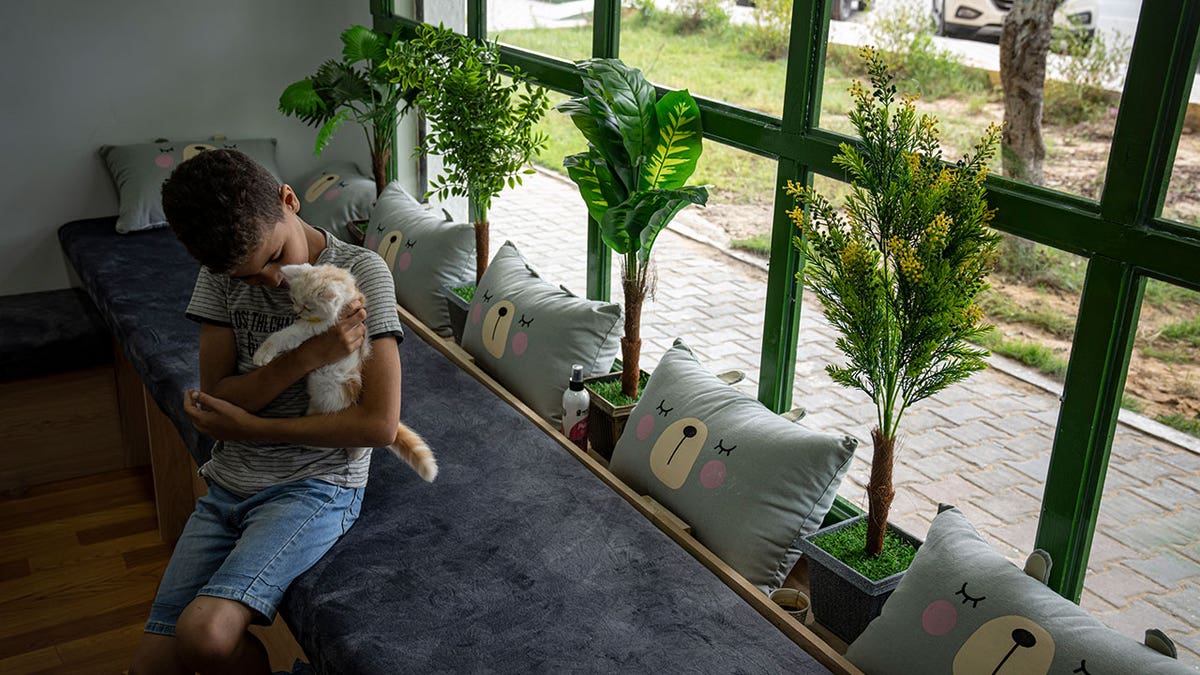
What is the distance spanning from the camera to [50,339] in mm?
3840

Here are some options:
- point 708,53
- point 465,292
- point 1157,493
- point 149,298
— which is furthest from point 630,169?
point 149,298

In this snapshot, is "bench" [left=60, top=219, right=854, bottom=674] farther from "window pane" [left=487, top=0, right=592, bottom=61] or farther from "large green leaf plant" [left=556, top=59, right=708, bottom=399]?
"window pane" [left=487, top=0, right=592, bottom=61]

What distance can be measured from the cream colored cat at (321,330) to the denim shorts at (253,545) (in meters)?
0.20

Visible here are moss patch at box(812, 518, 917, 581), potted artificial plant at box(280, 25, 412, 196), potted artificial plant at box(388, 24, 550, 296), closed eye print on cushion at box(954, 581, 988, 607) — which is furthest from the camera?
potted artificial plant at box(280, 25, 412, 196)

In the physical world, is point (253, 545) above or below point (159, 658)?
above

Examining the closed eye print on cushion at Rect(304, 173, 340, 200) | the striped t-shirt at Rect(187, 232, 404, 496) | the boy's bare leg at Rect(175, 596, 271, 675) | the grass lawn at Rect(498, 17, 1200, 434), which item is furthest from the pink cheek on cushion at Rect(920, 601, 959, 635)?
the closed eye print on cushion at Rect(304, 173, 340, 200)

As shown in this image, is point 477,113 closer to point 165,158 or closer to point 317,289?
point 317,289

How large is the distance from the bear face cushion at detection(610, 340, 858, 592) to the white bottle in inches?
11.2

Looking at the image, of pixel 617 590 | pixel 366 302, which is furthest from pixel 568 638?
pixel 366 302

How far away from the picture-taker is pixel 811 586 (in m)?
2.17

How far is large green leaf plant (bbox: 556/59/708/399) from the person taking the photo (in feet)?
8.68

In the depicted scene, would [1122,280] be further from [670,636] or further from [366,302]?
[366,302]

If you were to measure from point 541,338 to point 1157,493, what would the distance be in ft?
5.25

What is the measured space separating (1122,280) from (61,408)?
3483 millimetres
